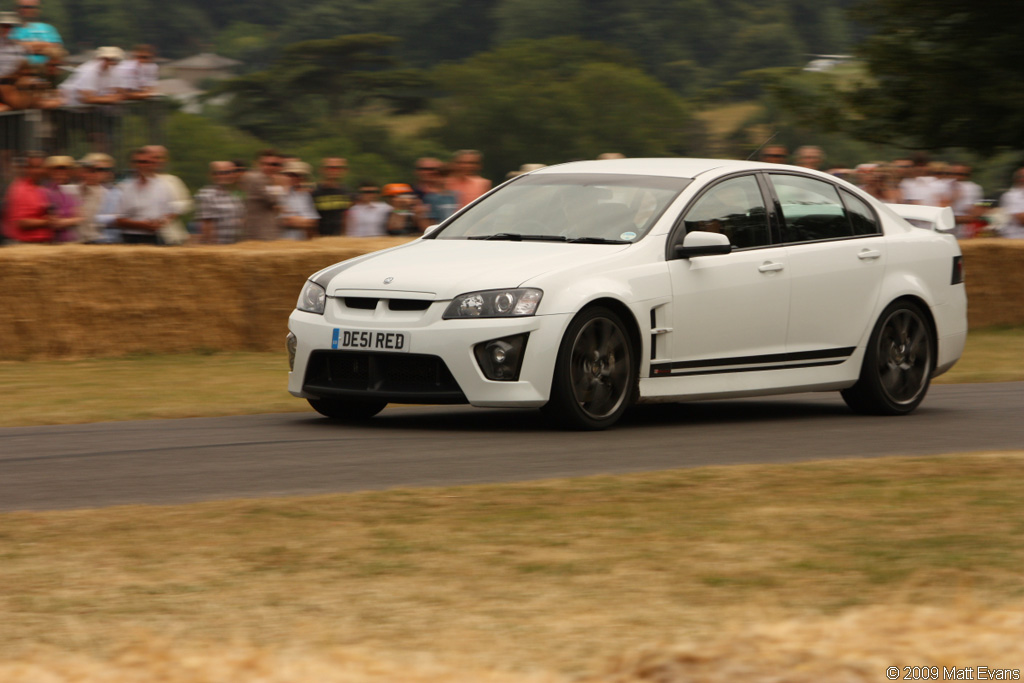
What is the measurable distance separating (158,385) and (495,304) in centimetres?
414

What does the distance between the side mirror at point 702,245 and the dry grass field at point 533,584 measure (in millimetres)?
2324

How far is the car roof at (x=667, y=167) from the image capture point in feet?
32.5

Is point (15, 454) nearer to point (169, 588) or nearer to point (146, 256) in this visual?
point (169, 588)

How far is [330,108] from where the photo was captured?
81.1m

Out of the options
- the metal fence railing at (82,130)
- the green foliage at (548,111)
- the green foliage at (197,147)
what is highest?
the green foliage at (548,111)

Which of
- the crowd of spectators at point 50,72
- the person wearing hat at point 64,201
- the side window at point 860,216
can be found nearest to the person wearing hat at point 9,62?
the crowd of spectators at point 50,72

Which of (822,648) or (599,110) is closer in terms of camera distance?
(822,648)

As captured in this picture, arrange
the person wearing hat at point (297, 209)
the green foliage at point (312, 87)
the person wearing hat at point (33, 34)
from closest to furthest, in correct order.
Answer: the person wearing hat at point (297, 209) → the person wearing hat at point (33, 34) → the green foliage at point (312, 87)

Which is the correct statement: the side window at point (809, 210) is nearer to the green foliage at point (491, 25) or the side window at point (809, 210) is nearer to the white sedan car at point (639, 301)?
the white sedan car at point (639, 301)

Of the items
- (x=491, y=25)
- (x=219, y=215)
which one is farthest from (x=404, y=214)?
(x=491, y=25)

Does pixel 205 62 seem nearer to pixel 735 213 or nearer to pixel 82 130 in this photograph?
pixel 82 130

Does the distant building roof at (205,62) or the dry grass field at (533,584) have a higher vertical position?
the distant building roof at (205,62)

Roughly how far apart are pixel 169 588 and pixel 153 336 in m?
9.47

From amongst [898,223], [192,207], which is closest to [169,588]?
[898,223]
